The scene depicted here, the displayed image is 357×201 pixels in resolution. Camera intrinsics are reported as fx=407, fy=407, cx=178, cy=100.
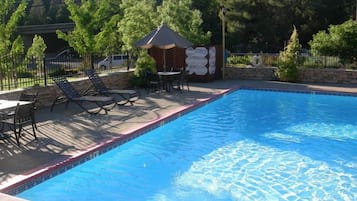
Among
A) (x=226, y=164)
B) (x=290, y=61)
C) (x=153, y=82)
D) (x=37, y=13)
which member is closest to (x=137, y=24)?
(x=153, y=82)

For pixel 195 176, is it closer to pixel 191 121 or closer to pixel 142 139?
pixel 142 139

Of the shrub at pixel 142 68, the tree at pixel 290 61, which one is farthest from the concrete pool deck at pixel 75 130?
the tree at pixel 290 61

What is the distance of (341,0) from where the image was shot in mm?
32750

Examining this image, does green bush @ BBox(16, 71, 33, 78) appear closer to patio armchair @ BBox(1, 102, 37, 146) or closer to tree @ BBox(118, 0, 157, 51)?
patio armchair @ BBox(1, 102, 37, 146)

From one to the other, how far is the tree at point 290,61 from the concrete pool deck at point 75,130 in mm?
2245

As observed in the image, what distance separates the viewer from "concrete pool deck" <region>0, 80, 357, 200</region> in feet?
22.5

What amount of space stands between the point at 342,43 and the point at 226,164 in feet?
42.2

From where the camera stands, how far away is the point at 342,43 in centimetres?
1848

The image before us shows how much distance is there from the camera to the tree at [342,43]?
18406 millimetres

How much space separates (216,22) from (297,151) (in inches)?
1104

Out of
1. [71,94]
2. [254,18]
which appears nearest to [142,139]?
[71,94]

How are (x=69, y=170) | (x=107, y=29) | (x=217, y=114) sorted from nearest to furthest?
(x=69, y=170)
(x=217, y=114)
(x=107, y=29)

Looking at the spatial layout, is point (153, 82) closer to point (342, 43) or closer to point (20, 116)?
point (20, 116)

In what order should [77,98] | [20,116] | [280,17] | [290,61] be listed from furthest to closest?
[280,17]
[290,61]
[77,98]
[20,116]
